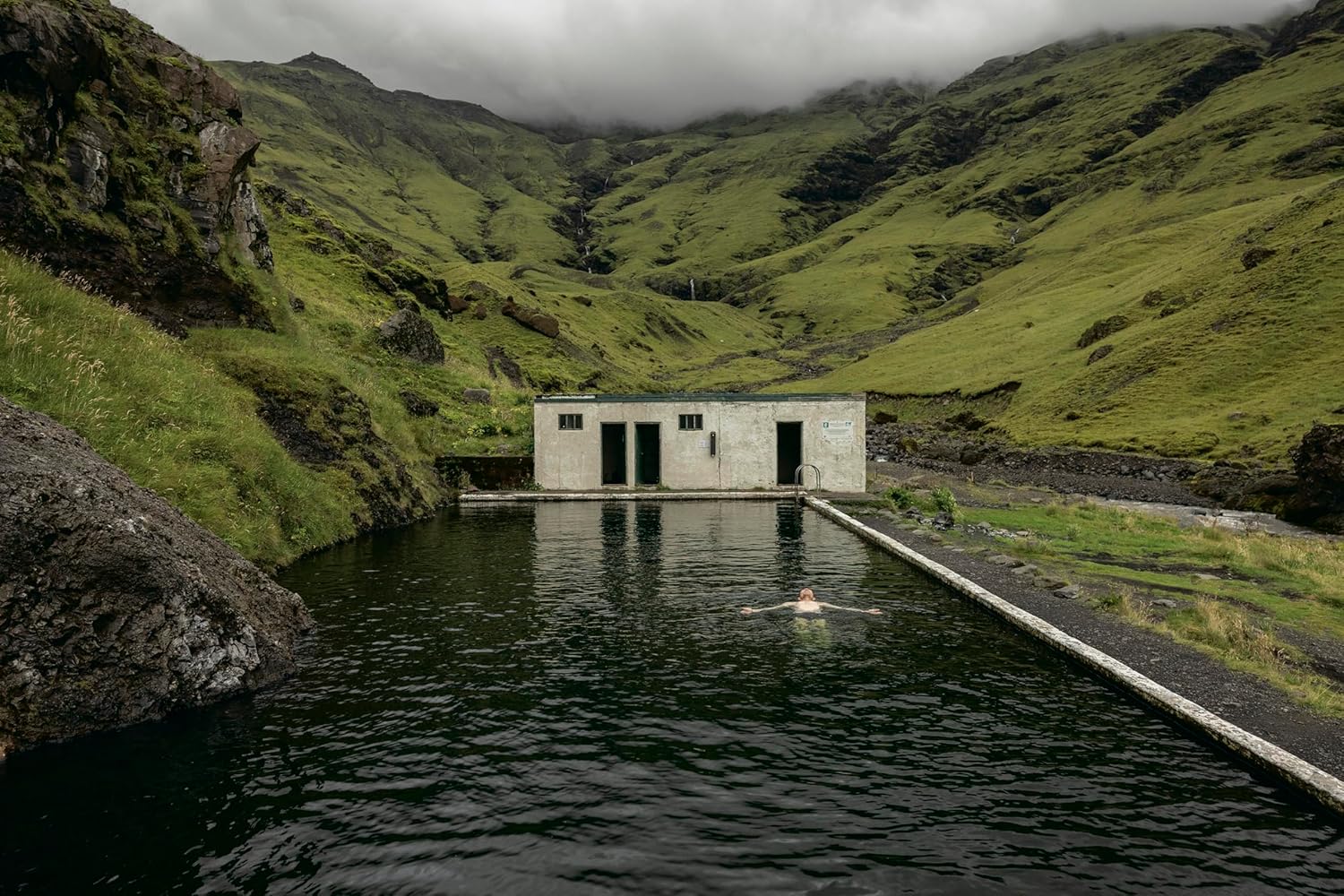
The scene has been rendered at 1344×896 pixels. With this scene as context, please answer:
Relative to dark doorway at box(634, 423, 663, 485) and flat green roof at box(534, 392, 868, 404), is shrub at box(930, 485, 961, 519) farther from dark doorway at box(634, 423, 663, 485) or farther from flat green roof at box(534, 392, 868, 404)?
dark doorway at box(634, 423, 663, 485)

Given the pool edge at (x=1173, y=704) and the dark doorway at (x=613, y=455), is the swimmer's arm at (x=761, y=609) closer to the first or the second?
the pool edge at (x=1173, y=704)

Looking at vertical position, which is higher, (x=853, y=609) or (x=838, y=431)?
(x=838, y=431)

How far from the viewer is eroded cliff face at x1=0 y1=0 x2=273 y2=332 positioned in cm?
2761

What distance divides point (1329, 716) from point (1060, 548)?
1791 cm

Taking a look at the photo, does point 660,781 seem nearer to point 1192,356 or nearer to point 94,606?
point 94,606

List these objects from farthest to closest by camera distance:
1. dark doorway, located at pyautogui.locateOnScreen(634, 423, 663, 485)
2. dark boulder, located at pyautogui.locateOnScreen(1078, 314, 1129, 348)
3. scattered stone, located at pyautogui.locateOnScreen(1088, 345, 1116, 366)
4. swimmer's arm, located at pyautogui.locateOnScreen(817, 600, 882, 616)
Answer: dark boulder, located at pyautogui.locateOnScreen(1078, 314, 1129, 348), scattered stone, located at pyautogui.locateOnScreen(1088, 345, 1116, 366), dark doorway, located at pyautogui.locateOnScreen(634, 423, 663, 485), swimmer's arm, located at pyautogui.locateOnScreen(817, 600, 882, 616)

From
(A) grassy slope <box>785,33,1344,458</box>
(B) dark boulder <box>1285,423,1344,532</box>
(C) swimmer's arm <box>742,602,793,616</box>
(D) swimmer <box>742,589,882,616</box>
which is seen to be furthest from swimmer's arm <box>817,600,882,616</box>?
(A) grassy slope <box>785,33,1344,458</box>

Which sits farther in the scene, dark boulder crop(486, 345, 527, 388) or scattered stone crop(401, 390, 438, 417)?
dark boulder crop(486, 345, 527, 388)

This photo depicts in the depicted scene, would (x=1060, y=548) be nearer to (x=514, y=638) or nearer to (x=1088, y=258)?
(x=514, y=638)

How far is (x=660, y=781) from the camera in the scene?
11.1 metres

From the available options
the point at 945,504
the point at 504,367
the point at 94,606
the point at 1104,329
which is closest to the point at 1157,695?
the point at 94,606

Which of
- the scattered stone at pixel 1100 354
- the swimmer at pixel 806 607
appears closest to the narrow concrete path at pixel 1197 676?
the swimmer at pixel 806 607

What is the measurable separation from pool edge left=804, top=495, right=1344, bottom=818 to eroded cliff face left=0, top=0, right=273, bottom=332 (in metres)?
34.1

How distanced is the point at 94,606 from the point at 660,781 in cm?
947
